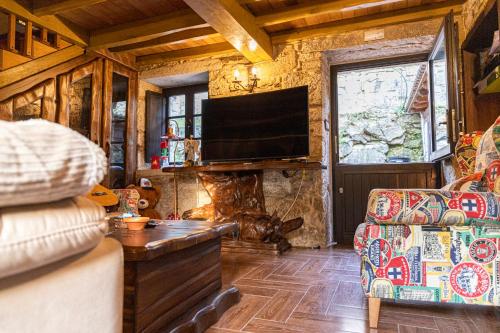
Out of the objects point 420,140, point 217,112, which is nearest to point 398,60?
point 420,140

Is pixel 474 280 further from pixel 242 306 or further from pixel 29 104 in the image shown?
pixel 29 104

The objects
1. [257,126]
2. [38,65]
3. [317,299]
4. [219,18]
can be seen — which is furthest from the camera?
[257,126]

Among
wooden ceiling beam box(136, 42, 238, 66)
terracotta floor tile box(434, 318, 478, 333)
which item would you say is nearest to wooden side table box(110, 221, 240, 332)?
terracotta floor tile box(434, 318, 478, 333)

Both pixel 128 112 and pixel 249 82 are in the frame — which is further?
pixel 128 112

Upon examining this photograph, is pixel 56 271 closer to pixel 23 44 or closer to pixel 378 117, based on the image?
pixel 23 44

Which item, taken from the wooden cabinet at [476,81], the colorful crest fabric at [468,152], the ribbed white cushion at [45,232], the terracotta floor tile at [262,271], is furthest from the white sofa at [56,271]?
the wooden cabinet at [476,81]

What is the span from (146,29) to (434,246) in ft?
11.3

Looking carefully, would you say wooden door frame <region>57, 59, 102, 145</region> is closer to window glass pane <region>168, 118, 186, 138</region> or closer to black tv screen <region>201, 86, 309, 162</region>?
window glass pane <region>168, 118, 186, 138</region>

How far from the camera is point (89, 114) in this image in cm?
390

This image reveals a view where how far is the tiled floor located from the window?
2.53m

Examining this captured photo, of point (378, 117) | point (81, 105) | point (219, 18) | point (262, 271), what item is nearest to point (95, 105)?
point (81, 105)

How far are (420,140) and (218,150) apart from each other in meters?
2.71

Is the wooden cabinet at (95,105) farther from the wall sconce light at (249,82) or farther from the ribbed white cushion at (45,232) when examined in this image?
the ribbed white cushion at (45,232)

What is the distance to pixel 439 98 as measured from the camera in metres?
3.07
